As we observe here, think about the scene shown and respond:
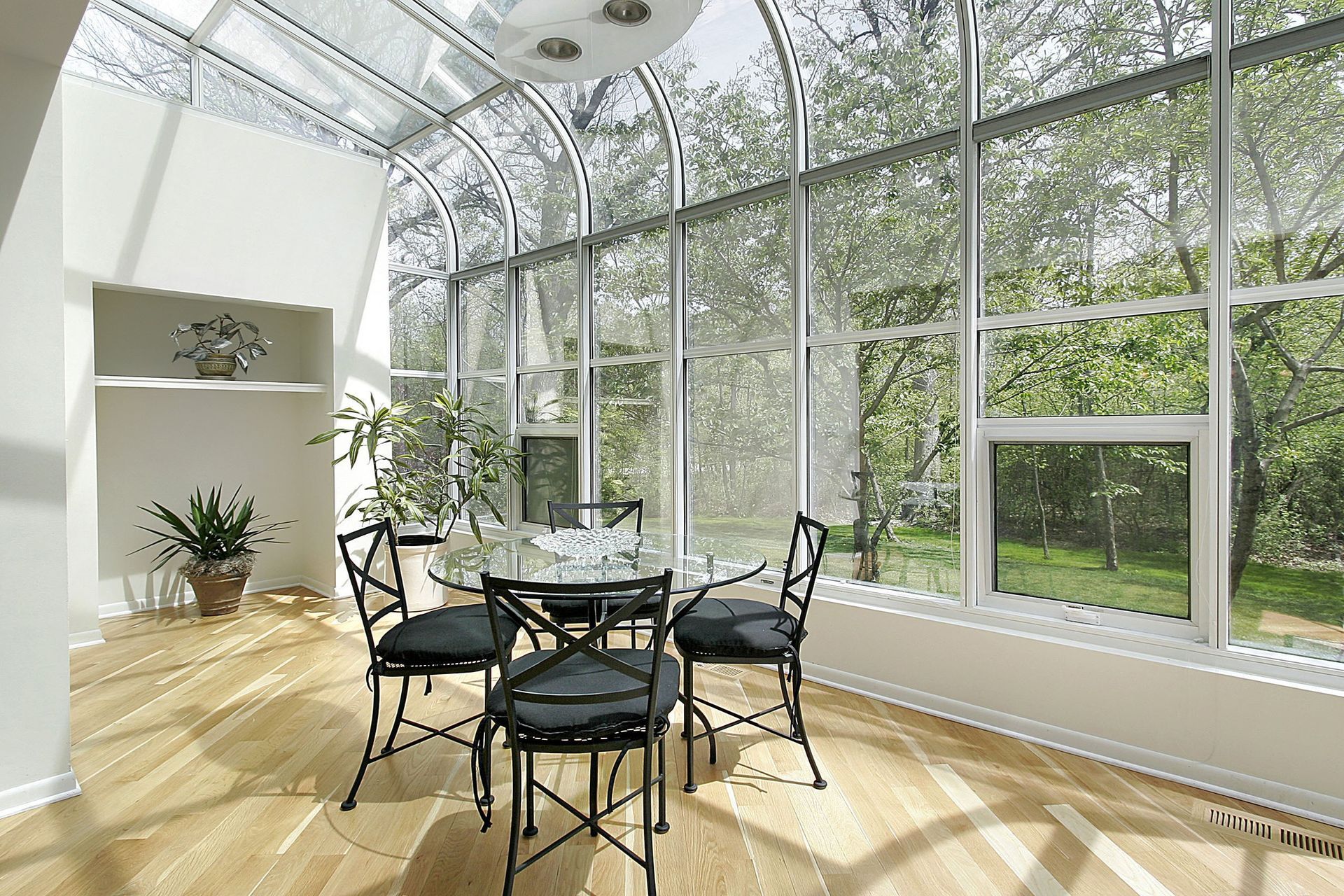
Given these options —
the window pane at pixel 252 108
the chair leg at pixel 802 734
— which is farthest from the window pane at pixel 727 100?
the window pane at pixel 252 108

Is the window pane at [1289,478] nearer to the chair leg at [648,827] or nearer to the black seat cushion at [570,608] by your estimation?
the chair leg at [648,827]

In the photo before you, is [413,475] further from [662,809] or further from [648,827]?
[648,827]

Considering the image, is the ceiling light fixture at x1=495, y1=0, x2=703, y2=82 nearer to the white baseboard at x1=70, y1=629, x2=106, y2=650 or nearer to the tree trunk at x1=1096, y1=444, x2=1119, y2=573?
the tree trunk at x1=1096, y1=444, x2=1119, y2=573

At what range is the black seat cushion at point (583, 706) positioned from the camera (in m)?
1.86

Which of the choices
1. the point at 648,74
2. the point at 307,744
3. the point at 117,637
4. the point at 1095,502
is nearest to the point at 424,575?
the point at 117,637

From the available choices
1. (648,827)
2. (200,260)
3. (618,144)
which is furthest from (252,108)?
(648,827)

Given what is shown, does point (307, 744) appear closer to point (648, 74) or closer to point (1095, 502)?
point (1095, 502)

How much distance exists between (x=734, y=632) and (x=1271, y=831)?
183cm

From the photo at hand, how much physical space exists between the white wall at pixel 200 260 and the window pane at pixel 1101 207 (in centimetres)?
446

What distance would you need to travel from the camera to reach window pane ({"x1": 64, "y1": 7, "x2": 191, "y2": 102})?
438 cm

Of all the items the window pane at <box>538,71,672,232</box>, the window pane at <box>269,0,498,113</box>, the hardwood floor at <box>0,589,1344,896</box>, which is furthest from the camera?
the window pane at <box>538,71,672,232</box>

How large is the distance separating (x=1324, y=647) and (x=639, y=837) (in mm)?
2451

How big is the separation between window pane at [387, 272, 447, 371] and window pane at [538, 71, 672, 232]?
2002 millimetres

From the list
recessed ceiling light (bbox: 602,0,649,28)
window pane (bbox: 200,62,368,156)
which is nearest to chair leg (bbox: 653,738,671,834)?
recessed ceiling light (bbox: 602,0,649,28)
